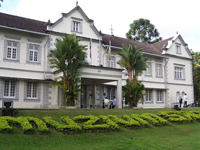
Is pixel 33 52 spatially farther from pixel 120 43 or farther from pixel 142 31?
pixel 142 31

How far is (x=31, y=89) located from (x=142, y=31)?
114 ft

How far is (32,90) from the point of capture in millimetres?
23469

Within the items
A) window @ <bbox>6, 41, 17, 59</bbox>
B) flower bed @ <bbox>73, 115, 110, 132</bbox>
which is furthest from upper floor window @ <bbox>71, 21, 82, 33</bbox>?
flower bed @ <bbox>73, 115, 110, 132</bbox>

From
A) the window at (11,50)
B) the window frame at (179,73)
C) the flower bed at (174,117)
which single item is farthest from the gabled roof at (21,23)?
the window frame at (179,73)

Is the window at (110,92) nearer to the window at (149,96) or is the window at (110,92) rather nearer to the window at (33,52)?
the window at (149,96)

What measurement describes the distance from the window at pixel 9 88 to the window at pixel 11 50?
7.52 feet

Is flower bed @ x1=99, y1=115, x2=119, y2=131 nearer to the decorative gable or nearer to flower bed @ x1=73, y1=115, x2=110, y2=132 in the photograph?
flower bed @ x1=73, y1=115, x2=110, y2=132

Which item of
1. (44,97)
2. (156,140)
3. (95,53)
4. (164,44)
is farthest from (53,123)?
(164,44)

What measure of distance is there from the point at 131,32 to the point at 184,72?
19644 mm

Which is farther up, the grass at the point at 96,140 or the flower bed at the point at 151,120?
the flower bed at the point at 151,120

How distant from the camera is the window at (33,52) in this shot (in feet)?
78.3

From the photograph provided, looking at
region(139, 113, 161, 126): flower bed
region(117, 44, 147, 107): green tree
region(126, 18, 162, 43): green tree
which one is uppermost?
region(126, 18, 162, 43): green tree

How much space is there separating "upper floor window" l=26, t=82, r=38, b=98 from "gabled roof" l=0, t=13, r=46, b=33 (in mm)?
5117

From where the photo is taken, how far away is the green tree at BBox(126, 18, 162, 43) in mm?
52781
